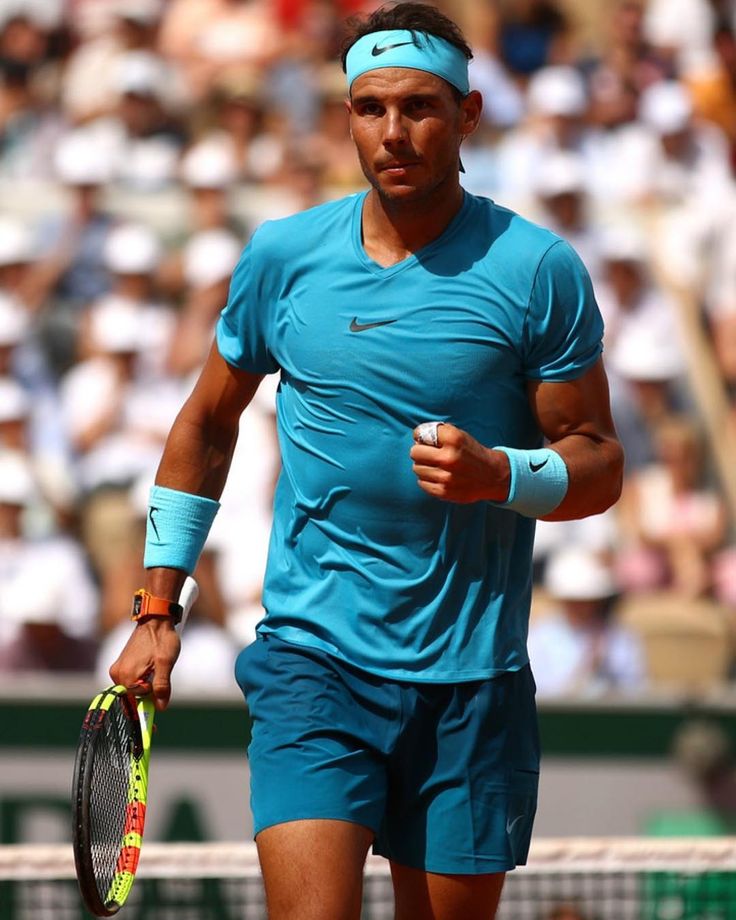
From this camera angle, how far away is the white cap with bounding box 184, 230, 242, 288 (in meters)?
8.45

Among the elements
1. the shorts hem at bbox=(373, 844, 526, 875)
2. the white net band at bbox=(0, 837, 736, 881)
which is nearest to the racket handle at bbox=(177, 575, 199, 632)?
the shorts hem at bbox=(373, 844, 526, 875)

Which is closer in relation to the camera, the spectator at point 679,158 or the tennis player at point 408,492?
the tennis player at point 408,492

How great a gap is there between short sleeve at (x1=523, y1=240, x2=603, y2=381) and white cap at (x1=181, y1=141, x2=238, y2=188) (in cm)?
581

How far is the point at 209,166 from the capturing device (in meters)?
9.00

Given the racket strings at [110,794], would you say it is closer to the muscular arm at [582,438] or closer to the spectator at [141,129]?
the muscular arm at [582,438]

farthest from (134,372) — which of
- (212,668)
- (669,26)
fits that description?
(669,26)

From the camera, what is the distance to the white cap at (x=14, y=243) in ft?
28.3

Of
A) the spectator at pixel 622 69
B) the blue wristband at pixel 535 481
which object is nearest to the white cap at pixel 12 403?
the spectator at pixel 622 69

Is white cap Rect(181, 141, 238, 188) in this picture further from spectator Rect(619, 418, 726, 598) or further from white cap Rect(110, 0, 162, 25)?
spectator Rect(619, 418, 726, 598)

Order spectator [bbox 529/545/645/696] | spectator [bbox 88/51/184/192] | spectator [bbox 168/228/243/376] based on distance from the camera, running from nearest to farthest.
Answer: spectator [bbox 529/545/645/696], spectator [bbox 168/228/243/376], spectator [bbox 88/51/184/192]

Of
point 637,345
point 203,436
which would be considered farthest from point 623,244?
point 203,436

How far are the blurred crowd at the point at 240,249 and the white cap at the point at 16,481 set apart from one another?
0.03 feet

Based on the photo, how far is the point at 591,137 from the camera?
931 cm

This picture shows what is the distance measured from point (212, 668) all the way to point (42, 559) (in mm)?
889
